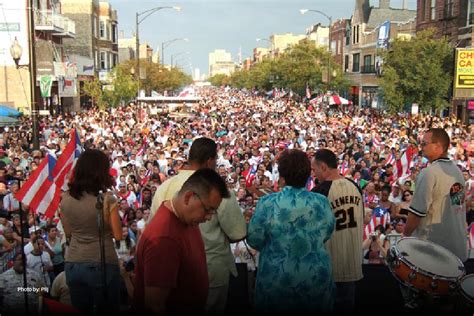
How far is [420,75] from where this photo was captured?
2917 centimetres

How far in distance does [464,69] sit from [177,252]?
24261mm

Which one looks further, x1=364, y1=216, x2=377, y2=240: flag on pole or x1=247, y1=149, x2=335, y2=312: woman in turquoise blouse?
x1=364, y1=216, x2=377, y2=240: flag on pole

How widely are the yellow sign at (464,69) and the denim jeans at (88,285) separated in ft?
76.0

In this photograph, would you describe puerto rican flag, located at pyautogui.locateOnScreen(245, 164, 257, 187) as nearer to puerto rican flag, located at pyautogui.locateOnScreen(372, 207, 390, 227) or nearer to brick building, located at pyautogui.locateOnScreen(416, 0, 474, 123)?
puerto rican flag, located at pyautogui.locateOnScreen(372, 207, 390, 227)

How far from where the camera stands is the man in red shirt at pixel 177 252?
9.30 ft

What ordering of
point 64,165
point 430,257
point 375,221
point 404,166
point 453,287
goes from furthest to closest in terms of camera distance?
point 404,166
point 375,221
point 64,165
point 430,257
point 453,287

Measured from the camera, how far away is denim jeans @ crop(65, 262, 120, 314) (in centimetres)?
401

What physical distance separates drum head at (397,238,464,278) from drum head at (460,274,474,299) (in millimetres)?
93

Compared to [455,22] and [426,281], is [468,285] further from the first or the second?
[455,22]

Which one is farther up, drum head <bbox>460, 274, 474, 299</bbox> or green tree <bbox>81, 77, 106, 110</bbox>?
green tree <bbox>81, 77, 106, 110</bbox>

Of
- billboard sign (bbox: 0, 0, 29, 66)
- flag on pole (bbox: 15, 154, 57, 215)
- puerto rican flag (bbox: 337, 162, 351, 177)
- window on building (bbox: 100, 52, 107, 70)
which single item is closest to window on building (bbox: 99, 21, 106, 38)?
window on building (bbox: 100, 52, 107, 70)

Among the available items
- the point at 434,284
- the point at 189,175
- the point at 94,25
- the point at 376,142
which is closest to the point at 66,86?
the point at 94,25

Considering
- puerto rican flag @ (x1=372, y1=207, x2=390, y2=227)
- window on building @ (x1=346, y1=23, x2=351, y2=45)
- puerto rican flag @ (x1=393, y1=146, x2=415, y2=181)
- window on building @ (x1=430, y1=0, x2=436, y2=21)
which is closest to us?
puerto rican flag @ (x1=372, y1=207, x2=390, y2=227)

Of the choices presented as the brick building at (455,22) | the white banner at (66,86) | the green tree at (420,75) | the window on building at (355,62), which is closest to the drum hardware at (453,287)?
the green tree at (420,75)
